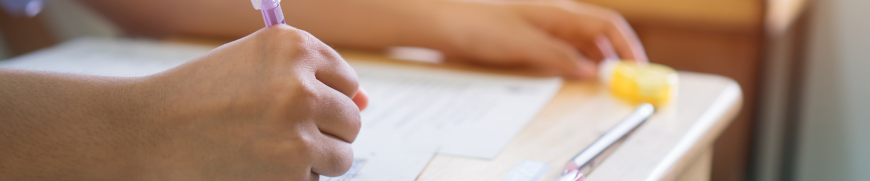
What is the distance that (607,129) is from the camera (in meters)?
0.47

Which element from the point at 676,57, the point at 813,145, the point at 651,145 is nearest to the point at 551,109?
the point at 651,145

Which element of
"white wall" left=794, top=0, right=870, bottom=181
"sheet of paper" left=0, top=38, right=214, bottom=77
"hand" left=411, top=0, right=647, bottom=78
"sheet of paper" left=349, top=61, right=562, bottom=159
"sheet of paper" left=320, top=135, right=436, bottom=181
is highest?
"sheet of paper" left=0, top=38, right=214, bottom=77

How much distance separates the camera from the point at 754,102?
131 cm

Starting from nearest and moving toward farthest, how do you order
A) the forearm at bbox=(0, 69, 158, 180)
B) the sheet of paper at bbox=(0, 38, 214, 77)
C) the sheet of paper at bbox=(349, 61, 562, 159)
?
the forearm at bbox=(0, 69, 158, 180) < the sheet of paper at bbox=(349, 61, 562, 159) < the sheet of paper at bbox=(0, 38, 214, 77)

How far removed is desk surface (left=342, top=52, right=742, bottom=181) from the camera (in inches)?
15.2

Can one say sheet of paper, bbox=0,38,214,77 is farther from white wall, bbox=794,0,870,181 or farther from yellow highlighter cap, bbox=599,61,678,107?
white wall, bbox=794,0,870,181

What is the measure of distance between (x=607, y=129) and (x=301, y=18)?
0.40 m

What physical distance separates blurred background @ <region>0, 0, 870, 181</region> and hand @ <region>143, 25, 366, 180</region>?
58 cm

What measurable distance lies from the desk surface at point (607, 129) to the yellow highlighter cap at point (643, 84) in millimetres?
11

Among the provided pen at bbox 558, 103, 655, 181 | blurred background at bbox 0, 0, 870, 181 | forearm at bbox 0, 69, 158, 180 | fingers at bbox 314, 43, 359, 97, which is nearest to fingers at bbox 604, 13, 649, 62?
pen at bbox 558, 103, 655, 181

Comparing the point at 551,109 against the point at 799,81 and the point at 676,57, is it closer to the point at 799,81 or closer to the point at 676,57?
the point at 799,81

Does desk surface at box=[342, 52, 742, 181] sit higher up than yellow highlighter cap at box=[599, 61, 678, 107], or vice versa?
yellow highlighter cap at box=[599, 61, 678, 107]

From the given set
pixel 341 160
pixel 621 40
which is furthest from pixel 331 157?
pixel 621 40

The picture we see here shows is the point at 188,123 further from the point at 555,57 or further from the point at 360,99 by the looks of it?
the point at 555,57
